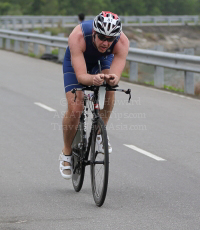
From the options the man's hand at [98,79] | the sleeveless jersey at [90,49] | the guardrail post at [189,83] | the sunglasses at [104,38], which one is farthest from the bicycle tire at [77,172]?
the guardrail post at [189,83]

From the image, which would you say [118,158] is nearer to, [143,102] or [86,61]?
[86,61]

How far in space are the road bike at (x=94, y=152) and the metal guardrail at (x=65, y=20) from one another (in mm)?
46080

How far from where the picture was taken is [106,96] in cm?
658

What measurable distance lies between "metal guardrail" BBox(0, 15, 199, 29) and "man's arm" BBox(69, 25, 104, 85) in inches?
1828

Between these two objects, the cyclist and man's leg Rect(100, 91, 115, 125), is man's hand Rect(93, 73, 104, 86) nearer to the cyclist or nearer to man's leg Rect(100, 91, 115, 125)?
the cyclist

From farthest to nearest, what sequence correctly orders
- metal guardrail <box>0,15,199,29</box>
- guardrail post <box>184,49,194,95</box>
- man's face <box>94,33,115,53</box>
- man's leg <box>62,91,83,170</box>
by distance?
metal guardrail <box>0,15,199,29</box> → guardrail post <box>184,49,194,95</box> → man's leg <box>62,91,83,170</box> → man's face <box>94,33,115,53</box>

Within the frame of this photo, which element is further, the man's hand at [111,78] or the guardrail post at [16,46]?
the guardrail post at [16,46]

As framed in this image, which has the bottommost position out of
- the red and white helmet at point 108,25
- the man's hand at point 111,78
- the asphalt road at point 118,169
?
the asphalt road at point 118,169

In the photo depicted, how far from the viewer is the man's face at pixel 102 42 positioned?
596cm

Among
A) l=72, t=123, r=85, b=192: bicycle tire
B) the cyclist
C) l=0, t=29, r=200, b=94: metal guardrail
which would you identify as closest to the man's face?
the cyclist

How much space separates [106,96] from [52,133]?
12.1 ft

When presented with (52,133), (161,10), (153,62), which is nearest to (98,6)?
(161,10)

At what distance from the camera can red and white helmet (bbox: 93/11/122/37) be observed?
5.78m

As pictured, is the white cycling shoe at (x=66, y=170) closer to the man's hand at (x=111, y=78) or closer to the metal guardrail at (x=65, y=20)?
the man's hand at (x=111, y=78)
